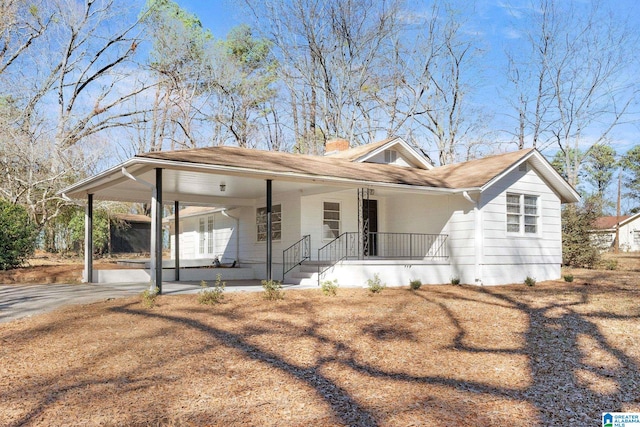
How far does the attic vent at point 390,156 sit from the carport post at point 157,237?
30.0ft

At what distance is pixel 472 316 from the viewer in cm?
957

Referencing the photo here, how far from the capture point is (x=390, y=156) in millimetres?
18500

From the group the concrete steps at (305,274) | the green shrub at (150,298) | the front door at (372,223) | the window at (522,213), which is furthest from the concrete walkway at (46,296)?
the window at (522,213)

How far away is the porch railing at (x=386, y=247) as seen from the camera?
1569cm

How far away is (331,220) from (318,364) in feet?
32.3

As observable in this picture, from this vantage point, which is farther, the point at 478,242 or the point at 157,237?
the point at 478,242

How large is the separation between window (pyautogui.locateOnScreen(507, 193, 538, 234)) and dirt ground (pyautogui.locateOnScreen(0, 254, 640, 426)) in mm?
→ 5170

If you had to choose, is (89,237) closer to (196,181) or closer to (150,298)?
(196,181)

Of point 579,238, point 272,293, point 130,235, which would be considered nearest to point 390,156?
point 579,238

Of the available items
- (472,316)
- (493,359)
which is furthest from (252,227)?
(493,359)

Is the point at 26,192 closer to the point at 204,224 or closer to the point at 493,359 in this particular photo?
the point at 204,224

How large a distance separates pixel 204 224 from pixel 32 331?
1497 centimetres

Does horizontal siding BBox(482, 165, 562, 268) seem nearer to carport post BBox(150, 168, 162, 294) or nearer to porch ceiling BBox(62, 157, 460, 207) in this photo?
porch ceiling BBox(62, 157, 460, 207)

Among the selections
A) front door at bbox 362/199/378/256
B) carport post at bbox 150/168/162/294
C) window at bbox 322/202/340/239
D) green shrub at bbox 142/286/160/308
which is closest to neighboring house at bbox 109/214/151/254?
window at bbox 322/202/340/239
